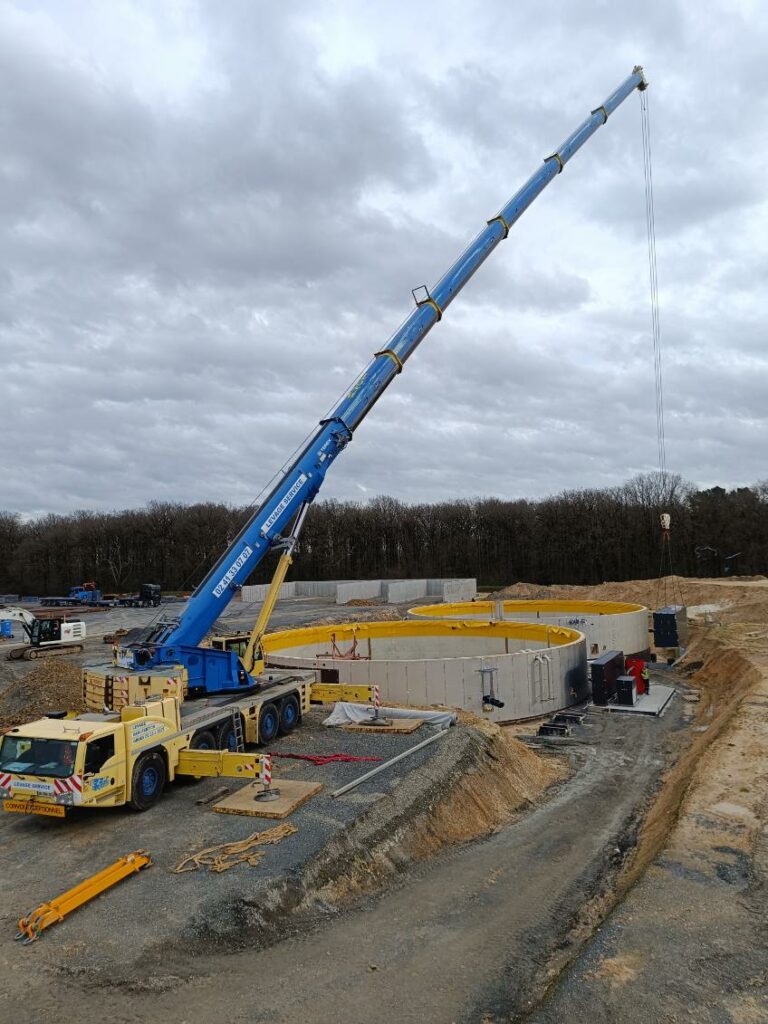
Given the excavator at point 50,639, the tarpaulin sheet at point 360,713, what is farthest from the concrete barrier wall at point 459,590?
the tarpaulin sheet at point 360,713

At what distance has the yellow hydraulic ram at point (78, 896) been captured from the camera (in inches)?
323

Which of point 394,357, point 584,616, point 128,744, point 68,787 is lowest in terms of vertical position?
point 68,787

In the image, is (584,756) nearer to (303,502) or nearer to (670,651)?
(303,502)

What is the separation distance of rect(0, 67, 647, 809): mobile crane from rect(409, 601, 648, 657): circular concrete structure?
18.8 m

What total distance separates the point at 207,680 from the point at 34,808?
208 inches

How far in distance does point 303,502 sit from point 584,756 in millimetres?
10228

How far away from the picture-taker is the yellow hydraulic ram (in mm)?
8211

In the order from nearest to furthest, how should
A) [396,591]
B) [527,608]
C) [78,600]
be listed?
[527,608] < [396,591] < [78,600]

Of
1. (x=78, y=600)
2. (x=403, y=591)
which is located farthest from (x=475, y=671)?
(x=78, y=600)

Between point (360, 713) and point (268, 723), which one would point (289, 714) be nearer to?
point (268, 723)

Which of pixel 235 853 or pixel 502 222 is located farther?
pixel 502 222

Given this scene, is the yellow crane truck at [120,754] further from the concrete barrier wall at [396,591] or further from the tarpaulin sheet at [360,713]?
the concrete barrier wall at [396,591]

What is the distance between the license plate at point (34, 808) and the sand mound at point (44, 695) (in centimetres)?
975

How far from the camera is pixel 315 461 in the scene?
16.7 metres
